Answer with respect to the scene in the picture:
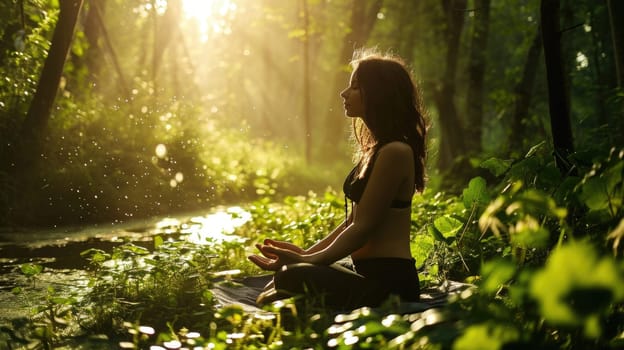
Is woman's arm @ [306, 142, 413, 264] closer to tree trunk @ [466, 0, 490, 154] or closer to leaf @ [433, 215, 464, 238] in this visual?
leaf @ [433, 215, 464, 238]

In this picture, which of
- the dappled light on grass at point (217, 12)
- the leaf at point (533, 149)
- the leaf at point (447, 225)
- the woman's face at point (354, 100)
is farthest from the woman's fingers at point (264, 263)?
the dappled light on grass at point (217, 12)

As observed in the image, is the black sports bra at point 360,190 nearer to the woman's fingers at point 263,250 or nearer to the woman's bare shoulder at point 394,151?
the woman's bare shoulder at point 394,151

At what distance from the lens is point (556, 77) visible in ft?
15.3

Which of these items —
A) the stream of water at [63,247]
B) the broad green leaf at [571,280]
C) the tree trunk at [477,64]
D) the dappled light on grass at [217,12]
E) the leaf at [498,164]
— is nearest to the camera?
the broad green leaf at [571,280]

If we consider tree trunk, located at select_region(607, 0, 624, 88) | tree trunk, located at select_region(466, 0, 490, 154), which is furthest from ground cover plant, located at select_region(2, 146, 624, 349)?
tree trunk, located at select_region(466, 0, 490, 154)

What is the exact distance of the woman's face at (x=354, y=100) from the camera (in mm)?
4398

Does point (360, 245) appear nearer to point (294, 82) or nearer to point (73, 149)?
point (73, 149)

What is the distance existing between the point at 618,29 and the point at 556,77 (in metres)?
2.07

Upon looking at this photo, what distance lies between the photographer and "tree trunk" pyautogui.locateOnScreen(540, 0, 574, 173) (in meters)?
4.62

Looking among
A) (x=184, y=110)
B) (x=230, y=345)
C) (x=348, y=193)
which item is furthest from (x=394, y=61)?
(x=184, y=110)

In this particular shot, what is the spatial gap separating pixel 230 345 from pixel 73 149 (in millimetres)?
8136

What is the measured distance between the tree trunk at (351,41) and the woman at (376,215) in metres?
12.7

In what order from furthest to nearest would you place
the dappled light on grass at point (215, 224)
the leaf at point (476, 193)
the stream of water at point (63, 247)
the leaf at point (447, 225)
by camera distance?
the dappled light on grass at point (215, 224), the stream of water at point (63, 247), the leaf at point (447, 225), the leaf at point (476, 193)

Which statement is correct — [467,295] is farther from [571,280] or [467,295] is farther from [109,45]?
[109,45]
